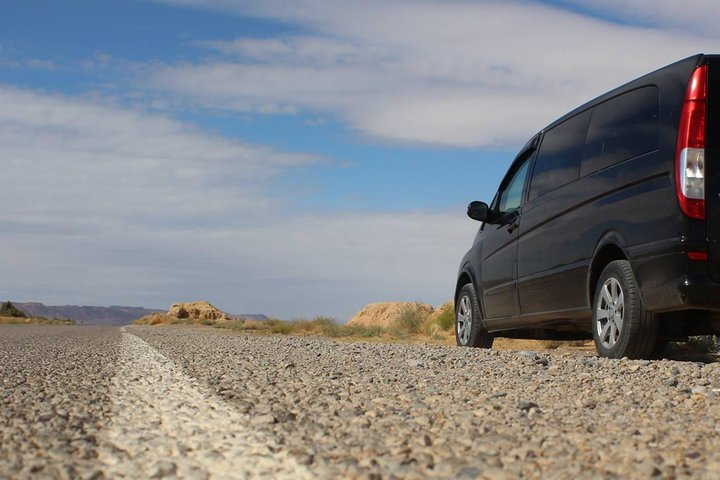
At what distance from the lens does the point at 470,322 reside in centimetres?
965

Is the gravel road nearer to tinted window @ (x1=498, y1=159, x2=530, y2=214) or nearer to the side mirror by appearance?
tinted window @ (x1=498, y1=159, x2=530, y2=214)

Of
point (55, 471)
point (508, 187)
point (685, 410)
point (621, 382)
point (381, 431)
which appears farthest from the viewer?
point (508, 187)

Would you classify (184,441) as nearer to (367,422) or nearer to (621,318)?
(367,422)

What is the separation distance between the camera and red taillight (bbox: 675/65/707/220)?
5.43 m

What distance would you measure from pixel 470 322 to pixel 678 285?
14.3 ft

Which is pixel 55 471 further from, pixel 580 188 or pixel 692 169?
pixel 580 188

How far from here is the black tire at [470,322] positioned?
9.38m

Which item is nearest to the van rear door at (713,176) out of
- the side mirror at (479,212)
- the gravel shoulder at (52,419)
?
the side mirror at (479,212)

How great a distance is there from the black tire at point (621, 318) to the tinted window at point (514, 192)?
206 cm

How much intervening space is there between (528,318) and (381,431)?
497 cm

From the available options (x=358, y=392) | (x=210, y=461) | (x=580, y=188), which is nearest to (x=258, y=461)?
(x=210, y=461)

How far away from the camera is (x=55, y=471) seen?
8.15 feet

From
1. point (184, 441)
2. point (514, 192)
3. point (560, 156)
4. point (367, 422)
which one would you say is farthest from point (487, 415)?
point (514, 192)

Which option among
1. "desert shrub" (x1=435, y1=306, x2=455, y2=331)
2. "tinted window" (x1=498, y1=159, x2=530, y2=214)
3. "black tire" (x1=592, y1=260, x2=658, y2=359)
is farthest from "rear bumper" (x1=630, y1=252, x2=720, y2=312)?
"desert shrub" (x1=435, y1=306, x2=455, y2=331)
